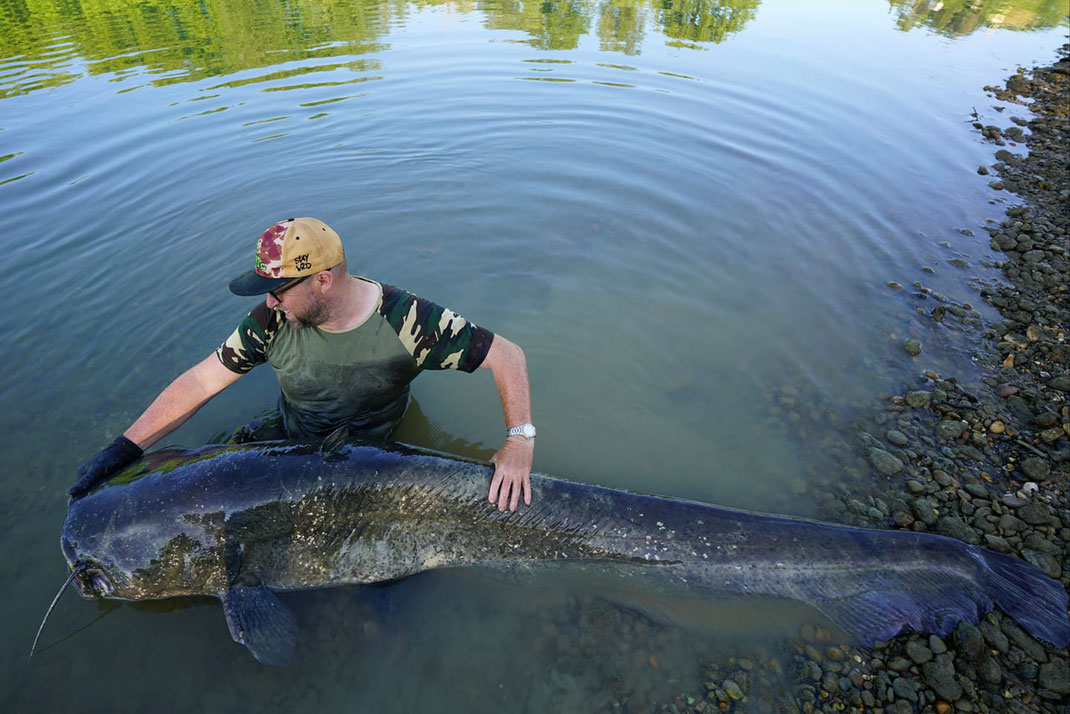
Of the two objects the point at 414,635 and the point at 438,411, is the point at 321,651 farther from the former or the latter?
the point at 438,411

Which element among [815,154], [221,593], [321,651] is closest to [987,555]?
[321,651]

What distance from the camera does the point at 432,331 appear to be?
3.75 m

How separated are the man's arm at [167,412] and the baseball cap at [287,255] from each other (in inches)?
37.9

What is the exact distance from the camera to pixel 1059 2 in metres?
29.8

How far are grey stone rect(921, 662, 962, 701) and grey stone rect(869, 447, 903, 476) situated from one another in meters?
1.59

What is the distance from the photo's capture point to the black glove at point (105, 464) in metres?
3.62

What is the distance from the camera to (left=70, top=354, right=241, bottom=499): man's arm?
12.3 ft

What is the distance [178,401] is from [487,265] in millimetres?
4092

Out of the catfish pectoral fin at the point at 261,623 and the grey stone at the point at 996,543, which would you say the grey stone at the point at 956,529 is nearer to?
the grey stone at the point at 996,543

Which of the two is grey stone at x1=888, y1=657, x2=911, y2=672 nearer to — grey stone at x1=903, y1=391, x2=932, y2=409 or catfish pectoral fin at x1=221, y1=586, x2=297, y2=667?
grey stone at x1=903, y1=391, x2=932, y2=409

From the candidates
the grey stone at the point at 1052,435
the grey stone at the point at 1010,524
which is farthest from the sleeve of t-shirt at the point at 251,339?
the grey stone at the point at 1052,435

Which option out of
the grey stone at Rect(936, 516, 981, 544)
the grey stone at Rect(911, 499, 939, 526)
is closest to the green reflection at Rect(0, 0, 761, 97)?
the grey stone at Rect(911, 499, 939, 526)

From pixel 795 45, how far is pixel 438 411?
56.4 feet

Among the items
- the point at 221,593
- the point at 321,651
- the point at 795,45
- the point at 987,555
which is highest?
the point at 795,45
